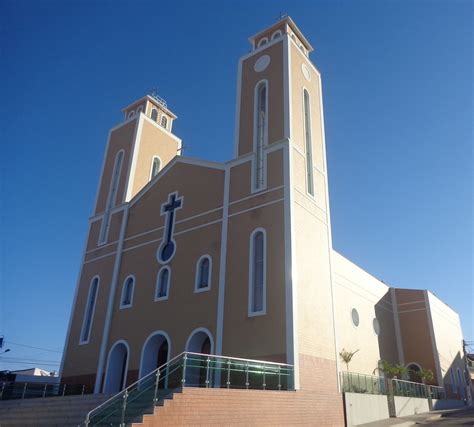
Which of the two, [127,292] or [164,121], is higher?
[164,121]

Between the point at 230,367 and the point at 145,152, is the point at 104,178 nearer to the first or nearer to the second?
the point at 145,152

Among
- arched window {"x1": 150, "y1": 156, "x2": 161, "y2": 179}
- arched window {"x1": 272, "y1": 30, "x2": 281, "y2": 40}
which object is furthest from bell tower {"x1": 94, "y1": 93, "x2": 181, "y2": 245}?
arched window {"x1": 272, "y1": 30, "x2": 281, "y2": 40}

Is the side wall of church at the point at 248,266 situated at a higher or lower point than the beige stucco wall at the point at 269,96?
lower

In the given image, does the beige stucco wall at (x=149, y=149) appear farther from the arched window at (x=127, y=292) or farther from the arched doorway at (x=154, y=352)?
the arched doorway at (x=154, y=352)

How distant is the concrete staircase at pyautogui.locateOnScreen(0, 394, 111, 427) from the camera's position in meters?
13.8

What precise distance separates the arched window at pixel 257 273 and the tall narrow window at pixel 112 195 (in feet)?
38.0

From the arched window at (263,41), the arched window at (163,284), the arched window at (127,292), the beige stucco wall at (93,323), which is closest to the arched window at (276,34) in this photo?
the arched window at (263,41)

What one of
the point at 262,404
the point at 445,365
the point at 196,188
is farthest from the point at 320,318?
the point at 445,365

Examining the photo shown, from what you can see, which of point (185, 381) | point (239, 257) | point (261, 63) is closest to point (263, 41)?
point (261, 63)

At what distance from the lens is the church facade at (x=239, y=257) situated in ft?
55.5

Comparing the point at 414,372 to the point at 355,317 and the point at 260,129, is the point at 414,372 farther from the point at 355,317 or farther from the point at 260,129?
the point at 260,129

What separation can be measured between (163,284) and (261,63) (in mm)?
12592

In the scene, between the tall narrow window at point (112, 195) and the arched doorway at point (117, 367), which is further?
the tall narrow window at point (112, 195)

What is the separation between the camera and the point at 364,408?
18344mm
